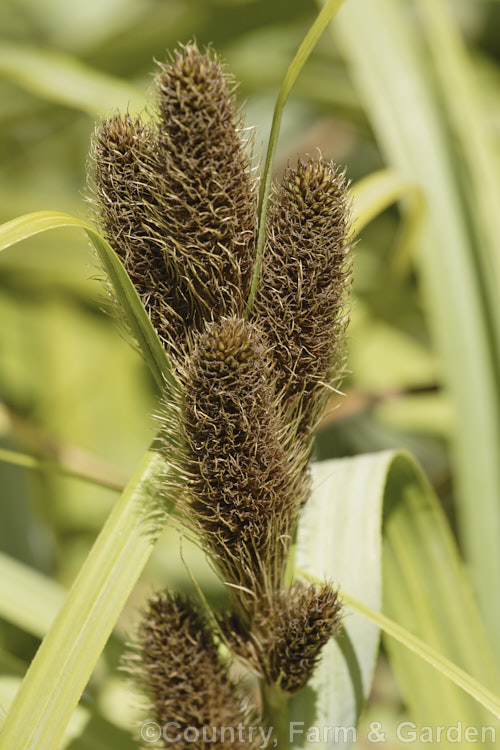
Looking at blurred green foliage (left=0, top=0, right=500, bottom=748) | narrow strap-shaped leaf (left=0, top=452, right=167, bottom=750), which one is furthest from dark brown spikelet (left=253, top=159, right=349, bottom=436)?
blurred green foliage (left=0, top=0, right=500, bottom=748)

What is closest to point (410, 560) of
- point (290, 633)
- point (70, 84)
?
point (290, 633)

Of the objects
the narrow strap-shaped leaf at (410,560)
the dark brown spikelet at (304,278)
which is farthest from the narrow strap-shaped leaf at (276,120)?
the narrow strap-shaped leaf at (410,560)

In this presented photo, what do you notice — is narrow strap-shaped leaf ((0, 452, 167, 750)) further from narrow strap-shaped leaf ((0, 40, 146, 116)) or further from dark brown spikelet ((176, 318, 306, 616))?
narrow strap-shaped leaf ((0, 40, 146, 116))

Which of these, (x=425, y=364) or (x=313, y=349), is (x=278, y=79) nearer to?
(x=425, y=364)

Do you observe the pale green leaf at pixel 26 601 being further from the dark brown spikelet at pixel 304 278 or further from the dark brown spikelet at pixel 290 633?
the dark brown spikelet at pixel 304 278

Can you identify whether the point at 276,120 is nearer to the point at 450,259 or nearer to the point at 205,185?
the point at 205,185

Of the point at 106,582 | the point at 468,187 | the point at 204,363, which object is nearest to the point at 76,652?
the point at 106,582
